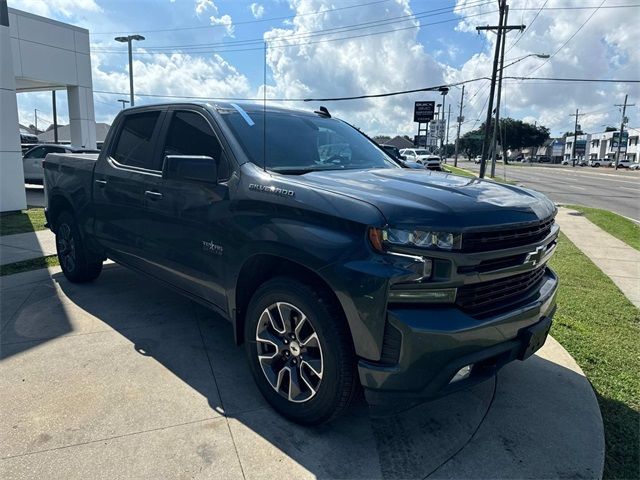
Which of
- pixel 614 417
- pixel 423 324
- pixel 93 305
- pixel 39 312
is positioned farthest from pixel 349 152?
pixel 39 312

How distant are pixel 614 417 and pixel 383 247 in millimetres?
2127

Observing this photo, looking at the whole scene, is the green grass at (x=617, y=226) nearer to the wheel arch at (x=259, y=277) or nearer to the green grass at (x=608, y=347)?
the green grass at (x=608, y=347)

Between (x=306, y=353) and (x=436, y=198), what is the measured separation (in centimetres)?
116

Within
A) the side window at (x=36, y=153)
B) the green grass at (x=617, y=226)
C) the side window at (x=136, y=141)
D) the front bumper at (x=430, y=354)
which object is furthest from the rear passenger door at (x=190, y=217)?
the side window at (x=36, y=153)

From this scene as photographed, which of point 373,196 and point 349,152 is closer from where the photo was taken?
point 373,196

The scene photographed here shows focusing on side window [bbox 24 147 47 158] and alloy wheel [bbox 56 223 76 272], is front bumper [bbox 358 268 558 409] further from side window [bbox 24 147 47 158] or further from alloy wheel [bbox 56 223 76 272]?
side window [bbox 24 147 47 158]

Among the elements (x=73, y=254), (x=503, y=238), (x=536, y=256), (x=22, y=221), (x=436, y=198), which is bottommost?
(x=22, y=221)

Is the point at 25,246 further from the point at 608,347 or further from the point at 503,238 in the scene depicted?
the point at 608,347

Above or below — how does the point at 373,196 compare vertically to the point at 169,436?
above

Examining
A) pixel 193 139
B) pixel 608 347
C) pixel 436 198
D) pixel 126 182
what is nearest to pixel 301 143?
pixel 193 139

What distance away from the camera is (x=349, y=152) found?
4051 mm

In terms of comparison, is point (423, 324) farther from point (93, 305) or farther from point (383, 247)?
point (93, 305)

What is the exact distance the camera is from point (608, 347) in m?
4.19

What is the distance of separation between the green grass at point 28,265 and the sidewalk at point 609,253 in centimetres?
743
